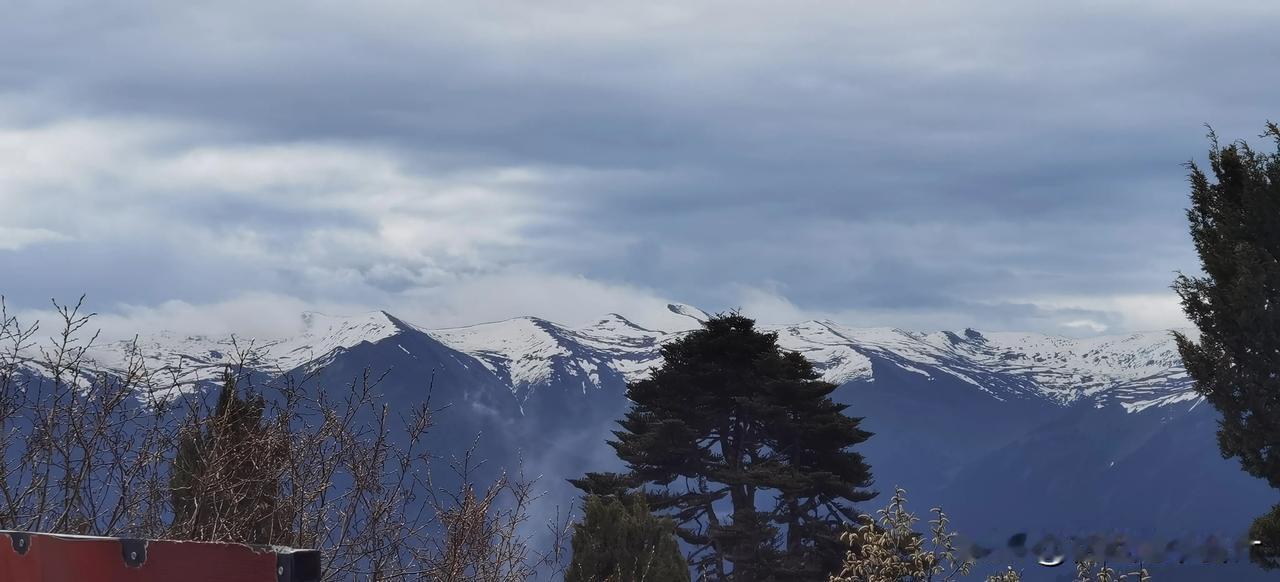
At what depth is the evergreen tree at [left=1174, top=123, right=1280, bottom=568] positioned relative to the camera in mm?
19016

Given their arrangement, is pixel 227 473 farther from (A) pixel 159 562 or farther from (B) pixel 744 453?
(B) pixel 744 453

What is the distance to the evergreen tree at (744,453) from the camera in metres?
30.3

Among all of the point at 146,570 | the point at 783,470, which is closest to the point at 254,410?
the point at 146,570

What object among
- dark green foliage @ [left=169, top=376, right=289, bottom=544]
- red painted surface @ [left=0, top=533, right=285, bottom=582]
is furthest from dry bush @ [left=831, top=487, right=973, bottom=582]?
red painted surface @ [left=0, top=533, right=285, bottom=582]

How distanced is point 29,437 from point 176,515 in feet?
3.65

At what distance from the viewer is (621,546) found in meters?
16.7

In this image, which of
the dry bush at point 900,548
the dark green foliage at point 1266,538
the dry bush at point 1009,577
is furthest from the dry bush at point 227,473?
the dark green foliage at point 1266,538

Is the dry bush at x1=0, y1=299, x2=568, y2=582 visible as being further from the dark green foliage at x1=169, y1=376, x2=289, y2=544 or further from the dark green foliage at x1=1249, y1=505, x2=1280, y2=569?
the dark green foliage at x1=1249, y1=505, x2=1280, y2=569

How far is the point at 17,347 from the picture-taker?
916 centimetres

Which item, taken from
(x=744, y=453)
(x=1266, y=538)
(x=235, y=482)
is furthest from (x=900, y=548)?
(x=744, y=453)

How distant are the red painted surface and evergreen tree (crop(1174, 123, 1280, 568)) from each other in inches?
721

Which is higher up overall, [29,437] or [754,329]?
[754,329]

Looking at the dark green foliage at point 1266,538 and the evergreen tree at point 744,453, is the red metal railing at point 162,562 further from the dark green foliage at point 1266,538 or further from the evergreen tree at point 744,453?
the evergreen tree at point 744,453

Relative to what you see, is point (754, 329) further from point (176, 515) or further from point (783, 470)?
point (176, 515)
